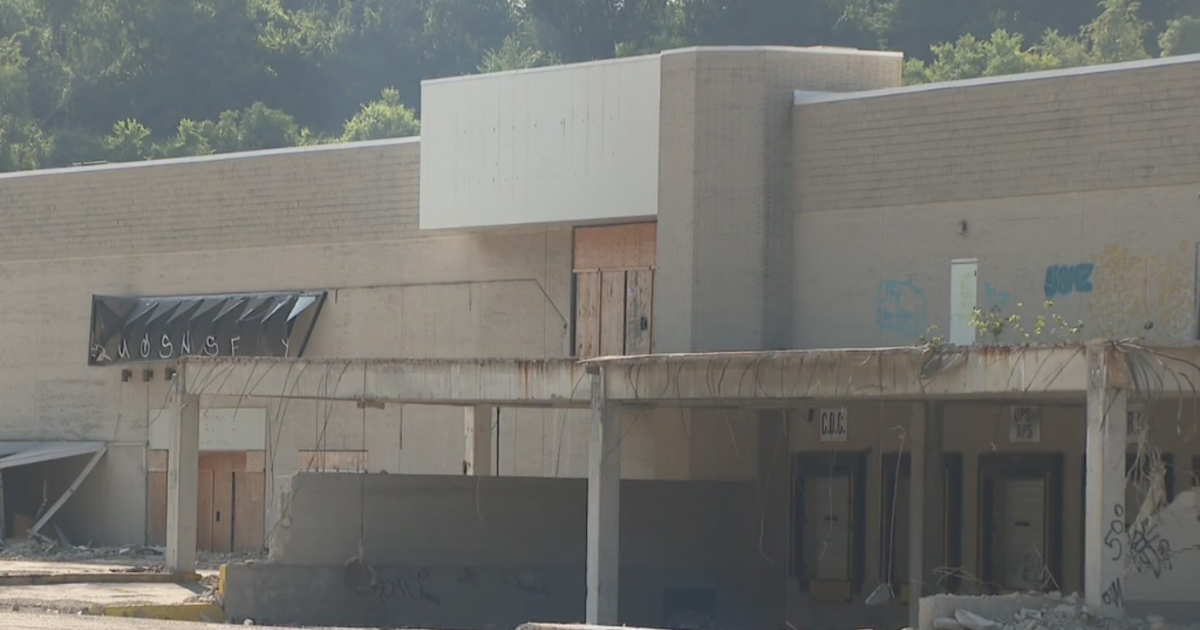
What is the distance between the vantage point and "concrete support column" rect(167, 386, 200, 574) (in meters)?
31.3

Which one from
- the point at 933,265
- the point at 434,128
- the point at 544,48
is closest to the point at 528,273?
the point at 434,128

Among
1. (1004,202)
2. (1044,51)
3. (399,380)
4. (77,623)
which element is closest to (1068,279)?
(1004,202)

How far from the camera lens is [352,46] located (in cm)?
10938

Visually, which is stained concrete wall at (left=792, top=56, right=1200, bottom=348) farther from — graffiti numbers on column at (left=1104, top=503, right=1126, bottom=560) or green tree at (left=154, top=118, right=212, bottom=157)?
green tree at (left=154, top=118, right=212, bottom=157)

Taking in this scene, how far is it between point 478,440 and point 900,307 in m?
A: 8.37

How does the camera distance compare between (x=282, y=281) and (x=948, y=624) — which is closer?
(x=948, y=624)

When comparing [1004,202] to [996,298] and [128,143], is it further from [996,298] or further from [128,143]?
[128,143]

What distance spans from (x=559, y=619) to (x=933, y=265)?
320 inches

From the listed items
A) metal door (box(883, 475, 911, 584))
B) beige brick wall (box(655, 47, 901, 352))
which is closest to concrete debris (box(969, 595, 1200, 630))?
beige brick wall (box(655, 47, 901, 352))

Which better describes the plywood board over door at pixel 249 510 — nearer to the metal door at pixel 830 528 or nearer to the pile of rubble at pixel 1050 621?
the metal door at pixel 830 528

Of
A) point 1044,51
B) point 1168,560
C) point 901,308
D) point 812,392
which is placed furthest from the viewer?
point 1044,51

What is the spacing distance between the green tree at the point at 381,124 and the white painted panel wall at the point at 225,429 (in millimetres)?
55347

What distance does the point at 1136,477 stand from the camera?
27.0 m

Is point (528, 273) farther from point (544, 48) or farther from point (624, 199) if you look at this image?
point (544, 48)
